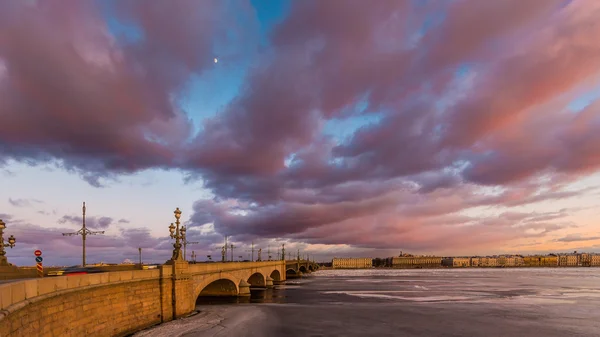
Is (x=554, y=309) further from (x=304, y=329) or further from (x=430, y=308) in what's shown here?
(x=304, y=329)

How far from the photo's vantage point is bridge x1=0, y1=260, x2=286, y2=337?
48.7 ft

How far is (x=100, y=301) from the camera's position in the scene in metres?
24.0

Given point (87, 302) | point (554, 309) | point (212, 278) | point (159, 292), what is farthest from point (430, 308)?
point (87, 302)

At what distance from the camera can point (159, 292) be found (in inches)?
1299

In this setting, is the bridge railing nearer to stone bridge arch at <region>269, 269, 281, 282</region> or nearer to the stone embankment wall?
the stone embankment wall

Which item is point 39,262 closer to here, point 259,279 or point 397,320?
point 397,320

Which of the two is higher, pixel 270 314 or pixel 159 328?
pixel 159 328

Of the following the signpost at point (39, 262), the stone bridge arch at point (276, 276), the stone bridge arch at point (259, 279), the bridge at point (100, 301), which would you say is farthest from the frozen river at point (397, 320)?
the stone bridge arch at point (276, 276)

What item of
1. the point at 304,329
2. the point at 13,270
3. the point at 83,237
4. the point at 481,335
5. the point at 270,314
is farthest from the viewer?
the point at 270,314

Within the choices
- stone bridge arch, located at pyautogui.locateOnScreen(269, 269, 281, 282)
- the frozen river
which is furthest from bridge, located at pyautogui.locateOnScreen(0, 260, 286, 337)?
stone bridge arch, located at pyautogui.locateOnScreen(269, 269, 281, 282)

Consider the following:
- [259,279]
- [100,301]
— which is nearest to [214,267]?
[100,301]

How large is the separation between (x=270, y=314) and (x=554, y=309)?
3515 cm

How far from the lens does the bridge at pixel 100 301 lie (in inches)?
584

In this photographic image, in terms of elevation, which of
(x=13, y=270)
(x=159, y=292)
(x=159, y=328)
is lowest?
(x=159, y=328)
